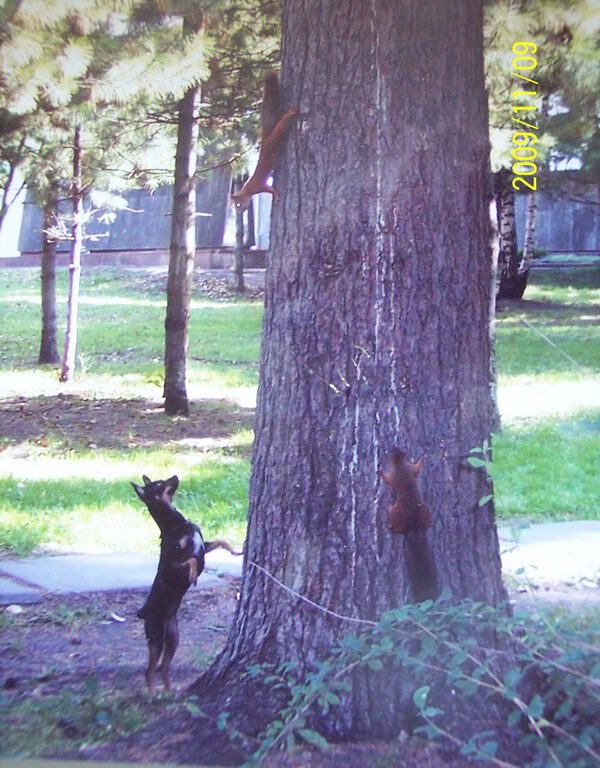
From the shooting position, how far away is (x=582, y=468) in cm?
626

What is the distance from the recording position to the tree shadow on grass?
7.07 meters

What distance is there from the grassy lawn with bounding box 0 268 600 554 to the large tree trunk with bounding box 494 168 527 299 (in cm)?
18

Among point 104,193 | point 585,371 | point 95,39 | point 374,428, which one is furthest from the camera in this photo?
point 104,193

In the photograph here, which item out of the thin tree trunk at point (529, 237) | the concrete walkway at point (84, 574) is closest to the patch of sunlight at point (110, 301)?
the thin tree trunk at point (529, 237)

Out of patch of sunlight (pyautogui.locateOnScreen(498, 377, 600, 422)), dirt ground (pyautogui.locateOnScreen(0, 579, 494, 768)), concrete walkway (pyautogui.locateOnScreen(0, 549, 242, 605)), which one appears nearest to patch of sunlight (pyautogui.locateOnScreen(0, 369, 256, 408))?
patch of sunlight (pyautogui.locateOnScreen(498, 377, 600, 422))

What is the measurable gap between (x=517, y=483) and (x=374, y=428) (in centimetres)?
341

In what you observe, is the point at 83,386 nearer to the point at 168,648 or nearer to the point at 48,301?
the point at 48,301

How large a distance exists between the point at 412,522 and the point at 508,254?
6.62 metres

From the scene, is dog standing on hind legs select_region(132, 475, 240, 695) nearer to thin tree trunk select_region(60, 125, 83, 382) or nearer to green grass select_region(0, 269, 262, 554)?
green grass select_region(0, 269, 262, 554)

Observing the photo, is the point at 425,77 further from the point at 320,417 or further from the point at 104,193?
the point at 104,193

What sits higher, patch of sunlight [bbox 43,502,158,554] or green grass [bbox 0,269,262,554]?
green grass [bbox 0,269,262,554]

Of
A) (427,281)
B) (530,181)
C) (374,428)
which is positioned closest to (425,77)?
(427,281)

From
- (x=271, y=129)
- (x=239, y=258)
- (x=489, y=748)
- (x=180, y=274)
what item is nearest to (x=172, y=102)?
(x=180, y=274)
